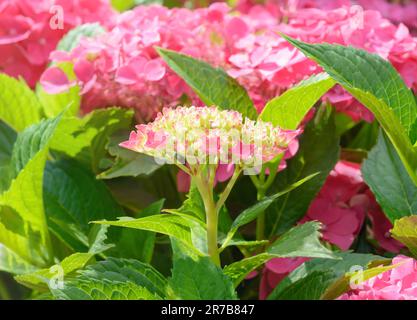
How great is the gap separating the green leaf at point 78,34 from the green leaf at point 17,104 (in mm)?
77

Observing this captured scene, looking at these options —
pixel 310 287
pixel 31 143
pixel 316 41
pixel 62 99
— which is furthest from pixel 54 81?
pixel 310 287

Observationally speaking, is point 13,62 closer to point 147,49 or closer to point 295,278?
point 147,49

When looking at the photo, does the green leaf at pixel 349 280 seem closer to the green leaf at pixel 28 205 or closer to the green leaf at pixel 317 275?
the green leaf at pixel 317 275

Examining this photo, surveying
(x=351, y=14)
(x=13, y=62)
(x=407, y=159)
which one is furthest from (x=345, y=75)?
(x=13, y=62)

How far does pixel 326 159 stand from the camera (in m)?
0.82

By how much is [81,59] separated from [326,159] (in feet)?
0.92

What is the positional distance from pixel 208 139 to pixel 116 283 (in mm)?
131

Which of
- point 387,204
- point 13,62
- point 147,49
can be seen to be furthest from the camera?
point 13,62

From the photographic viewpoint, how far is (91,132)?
34.4 inches

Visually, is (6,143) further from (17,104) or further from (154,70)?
(154,70)

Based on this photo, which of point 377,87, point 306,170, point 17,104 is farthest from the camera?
point 17,104

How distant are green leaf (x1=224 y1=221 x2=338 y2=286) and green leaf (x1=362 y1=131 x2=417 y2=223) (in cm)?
12

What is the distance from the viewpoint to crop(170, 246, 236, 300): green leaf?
0.63 metres

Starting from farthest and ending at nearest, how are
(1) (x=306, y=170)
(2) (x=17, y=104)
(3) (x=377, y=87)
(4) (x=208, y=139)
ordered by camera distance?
(2) (x=17, y=104)
(1) (x=306, y=170)
(3) (x=377, y=87)
(4) (x=208, y=139)
